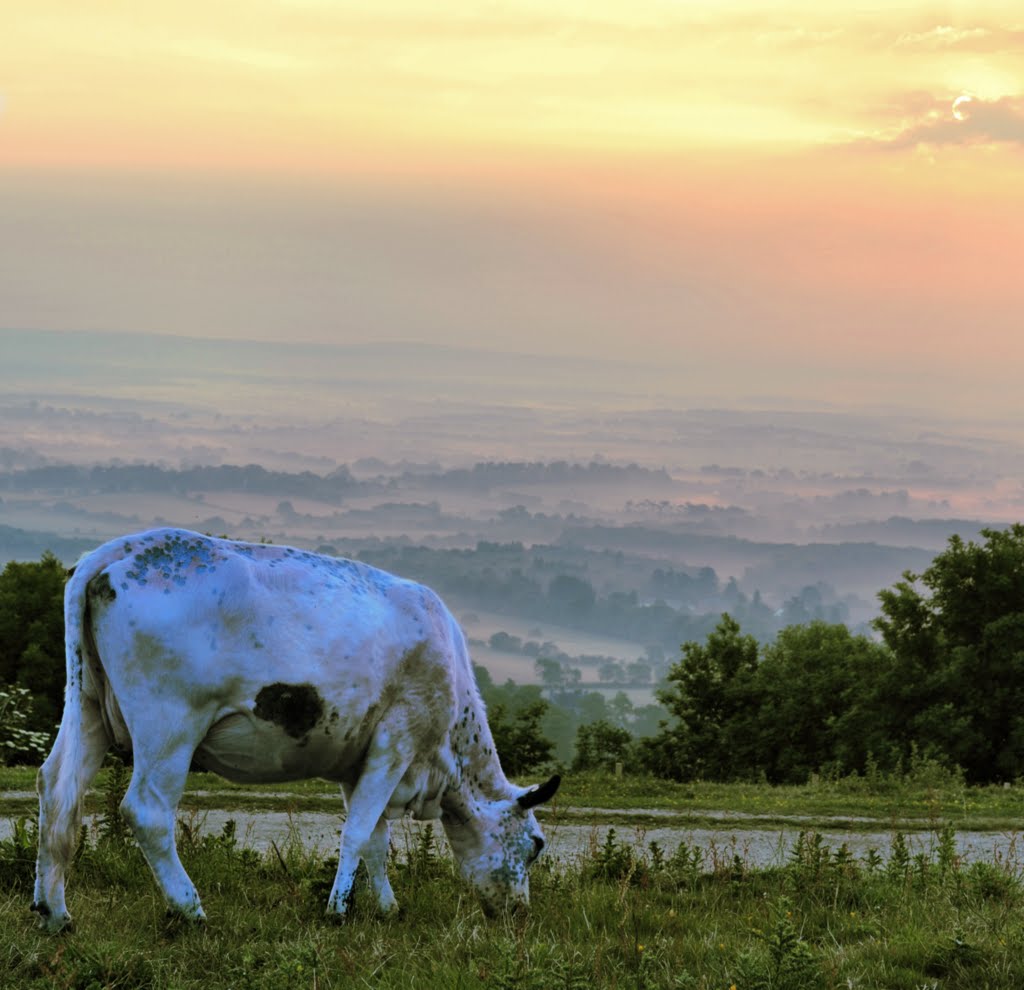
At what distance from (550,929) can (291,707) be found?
91.9 inches

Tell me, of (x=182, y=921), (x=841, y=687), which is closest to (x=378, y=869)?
(x=182, y=921)

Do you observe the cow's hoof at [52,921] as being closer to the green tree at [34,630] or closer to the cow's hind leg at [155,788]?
the cow's hind leg at [155,788]

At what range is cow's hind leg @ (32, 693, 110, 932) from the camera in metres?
9.36

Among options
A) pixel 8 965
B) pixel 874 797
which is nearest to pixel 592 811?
pixel 874 797

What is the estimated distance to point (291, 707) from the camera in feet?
32.1

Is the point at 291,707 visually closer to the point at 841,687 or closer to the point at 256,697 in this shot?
the point at 256,697

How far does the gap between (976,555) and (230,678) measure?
49597 mm

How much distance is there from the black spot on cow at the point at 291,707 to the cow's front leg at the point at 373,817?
26.5 inches

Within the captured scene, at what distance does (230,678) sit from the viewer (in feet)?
31.4

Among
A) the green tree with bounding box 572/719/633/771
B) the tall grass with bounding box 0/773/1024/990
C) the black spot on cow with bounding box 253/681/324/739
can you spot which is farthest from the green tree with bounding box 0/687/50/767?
the green tree with bounding box 572/719/633/771

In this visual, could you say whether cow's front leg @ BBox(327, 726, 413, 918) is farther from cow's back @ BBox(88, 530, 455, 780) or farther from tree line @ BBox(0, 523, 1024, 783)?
tree line @ BBox(0, 523, 1024, 783)

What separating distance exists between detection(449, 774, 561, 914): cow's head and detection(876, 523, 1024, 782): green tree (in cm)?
4304

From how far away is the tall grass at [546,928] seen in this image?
8.27 metres

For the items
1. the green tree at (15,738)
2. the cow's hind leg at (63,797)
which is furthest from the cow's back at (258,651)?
the green tree at (15,738)
